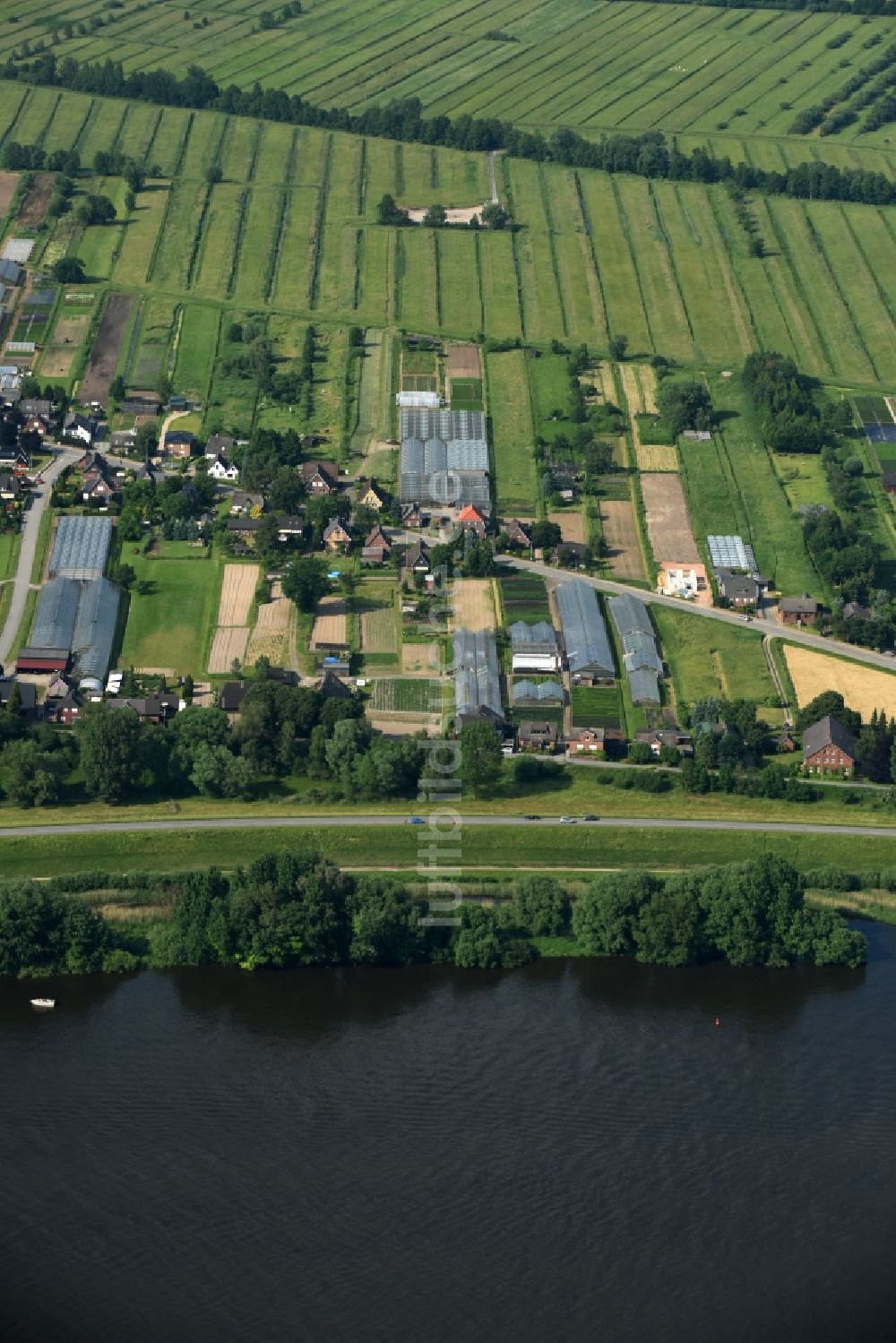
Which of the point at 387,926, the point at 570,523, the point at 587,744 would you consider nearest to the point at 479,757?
the point at 587,744

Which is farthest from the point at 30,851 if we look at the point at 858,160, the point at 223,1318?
the point at 858,160

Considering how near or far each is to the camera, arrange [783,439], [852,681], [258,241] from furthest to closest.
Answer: [258,241] → [783,439] → [852,681]

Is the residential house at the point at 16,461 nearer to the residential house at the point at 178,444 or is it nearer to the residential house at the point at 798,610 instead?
the residential house at the point at 178,444

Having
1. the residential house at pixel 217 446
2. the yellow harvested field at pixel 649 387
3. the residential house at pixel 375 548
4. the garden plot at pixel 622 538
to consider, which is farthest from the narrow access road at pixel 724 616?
the yellow harvested field at pixel 649 387

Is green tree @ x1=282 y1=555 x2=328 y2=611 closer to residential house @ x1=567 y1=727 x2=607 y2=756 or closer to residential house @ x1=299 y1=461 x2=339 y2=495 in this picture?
residential house @ x1=299 y1=461 x2=339 y2=495

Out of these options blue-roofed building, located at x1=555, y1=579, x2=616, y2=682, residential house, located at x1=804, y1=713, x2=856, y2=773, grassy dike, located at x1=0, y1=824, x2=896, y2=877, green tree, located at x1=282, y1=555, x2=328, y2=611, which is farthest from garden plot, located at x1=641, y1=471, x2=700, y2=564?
grassy dike, located at x1=0, y1=824, x2=896, y2=877

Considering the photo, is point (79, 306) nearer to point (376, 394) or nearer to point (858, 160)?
point (376, 394)
